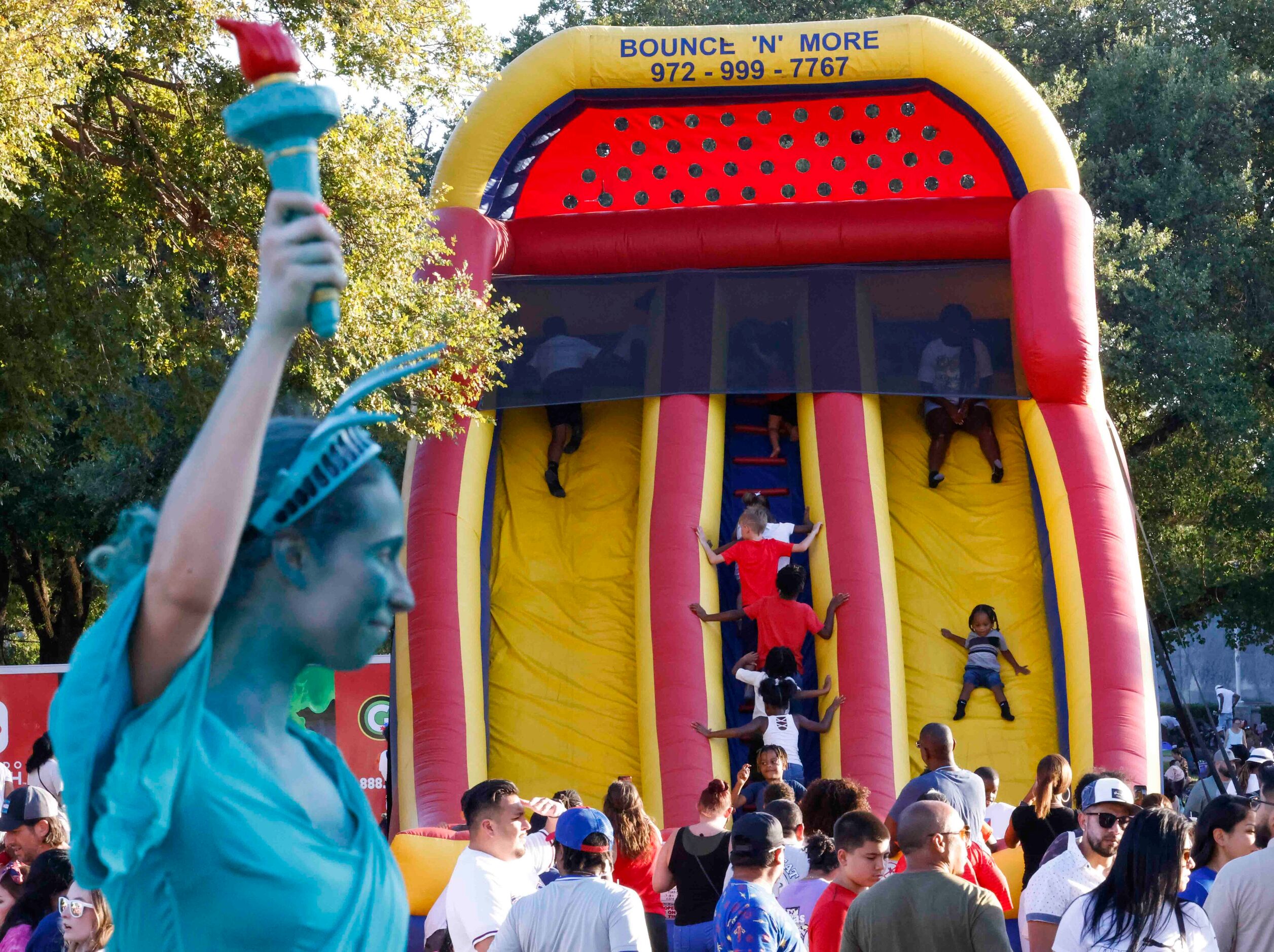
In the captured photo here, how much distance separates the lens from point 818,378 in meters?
9.65

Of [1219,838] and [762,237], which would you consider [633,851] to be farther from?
[762,237]

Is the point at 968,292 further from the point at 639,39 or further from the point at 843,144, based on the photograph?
the point at 639,39

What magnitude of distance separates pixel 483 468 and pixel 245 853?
802 cm

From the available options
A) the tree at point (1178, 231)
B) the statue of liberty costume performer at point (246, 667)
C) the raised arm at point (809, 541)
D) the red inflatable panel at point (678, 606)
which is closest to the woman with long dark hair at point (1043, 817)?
the red inflatable panel at point (678, 606)

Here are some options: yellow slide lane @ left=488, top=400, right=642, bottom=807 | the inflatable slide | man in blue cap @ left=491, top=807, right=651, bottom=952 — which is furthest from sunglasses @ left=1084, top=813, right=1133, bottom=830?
yellow slide lane @ left=488, top=400, right=642, bottom=807

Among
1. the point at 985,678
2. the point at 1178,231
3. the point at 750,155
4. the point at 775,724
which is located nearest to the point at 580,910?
the point at 775,724

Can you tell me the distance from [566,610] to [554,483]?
2.68 feet

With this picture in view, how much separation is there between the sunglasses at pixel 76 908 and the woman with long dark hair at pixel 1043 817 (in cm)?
319

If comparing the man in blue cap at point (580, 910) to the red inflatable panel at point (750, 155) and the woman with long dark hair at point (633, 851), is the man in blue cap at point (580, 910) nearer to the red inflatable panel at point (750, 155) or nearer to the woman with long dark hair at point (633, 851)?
the woman with long dark hair at point (633, 851)

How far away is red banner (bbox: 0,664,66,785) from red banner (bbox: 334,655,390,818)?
76.3 inches

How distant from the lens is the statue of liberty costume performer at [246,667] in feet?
4.88

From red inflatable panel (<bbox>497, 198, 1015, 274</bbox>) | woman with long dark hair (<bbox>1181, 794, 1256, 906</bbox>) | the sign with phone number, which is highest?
the sign with phone number

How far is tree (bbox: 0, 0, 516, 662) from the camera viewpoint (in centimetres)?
820

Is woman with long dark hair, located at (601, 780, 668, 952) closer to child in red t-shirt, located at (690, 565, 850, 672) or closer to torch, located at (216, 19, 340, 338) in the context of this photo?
child in red t-shirt, located at (690, 565, 850, 672)
